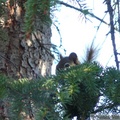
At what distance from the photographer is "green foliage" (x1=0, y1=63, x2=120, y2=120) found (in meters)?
0.65

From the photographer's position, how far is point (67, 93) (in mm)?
638

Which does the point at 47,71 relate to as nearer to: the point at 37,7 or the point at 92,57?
the point at 92,57

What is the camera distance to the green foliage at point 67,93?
25.6 inches

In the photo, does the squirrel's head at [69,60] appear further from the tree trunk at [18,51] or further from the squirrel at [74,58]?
the tree trunk at [18,51]

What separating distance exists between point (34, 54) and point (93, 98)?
36.7 inches

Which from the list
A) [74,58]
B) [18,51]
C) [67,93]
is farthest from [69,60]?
[67,93]

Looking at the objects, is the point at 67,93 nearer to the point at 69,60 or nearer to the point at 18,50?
the point at 69,60

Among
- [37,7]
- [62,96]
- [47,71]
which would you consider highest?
[47,71]

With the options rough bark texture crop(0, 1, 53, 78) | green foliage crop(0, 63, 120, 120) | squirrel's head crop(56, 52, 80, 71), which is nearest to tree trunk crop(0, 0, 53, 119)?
rough bark texture crop(0, 1, 53, 78)

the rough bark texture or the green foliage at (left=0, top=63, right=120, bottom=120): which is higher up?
the rough bark texture

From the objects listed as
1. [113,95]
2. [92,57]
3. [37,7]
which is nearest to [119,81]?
[113,95]

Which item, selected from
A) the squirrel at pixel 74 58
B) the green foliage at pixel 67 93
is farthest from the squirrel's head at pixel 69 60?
the green foliage at pixel 67 93

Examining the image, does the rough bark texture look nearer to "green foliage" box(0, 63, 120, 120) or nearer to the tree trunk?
the tree trunk

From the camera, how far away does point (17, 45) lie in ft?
5.24
